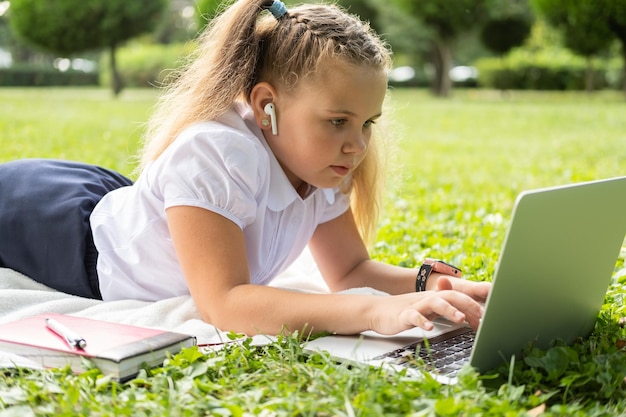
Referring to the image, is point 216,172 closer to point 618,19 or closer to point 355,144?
point 355,144

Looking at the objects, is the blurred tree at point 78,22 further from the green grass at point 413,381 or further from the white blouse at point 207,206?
the white blouse at point 207,206

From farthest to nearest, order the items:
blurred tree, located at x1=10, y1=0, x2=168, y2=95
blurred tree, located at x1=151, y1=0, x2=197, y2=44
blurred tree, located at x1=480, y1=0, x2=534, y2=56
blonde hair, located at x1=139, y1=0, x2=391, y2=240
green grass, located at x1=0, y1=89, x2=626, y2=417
Answer: blurred tree, located at x1=151, y1=0, x2=197, y2=44 < blurred tree, located at x1=480, y1=0, x2=534, y2=56 < blurred tree, located at x1=10, y1=0, x2=168, y2=95 < blonde hair, located at x1=139, y1=0, x2=391, y2=240 < green grass, located at x1=0, y1=89, x2=626, y2=417

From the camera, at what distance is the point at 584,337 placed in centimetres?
227

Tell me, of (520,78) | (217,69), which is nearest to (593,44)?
(520,78)

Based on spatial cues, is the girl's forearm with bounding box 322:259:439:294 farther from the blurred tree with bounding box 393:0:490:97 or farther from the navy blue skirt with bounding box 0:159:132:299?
the blurred tree with bounding box 393:0:490:97

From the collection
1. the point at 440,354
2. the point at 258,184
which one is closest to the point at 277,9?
the point at 258,184

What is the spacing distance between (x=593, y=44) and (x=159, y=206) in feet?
58.2

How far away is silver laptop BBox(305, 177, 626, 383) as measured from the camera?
1.73 m

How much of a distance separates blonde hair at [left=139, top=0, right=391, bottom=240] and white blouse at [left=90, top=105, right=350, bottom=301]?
3.6 inches

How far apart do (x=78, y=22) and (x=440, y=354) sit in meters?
19.6

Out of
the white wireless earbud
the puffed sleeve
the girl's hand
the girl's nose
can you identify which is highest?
the white wireless earbud

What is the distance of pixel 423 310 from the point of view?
1.96 m

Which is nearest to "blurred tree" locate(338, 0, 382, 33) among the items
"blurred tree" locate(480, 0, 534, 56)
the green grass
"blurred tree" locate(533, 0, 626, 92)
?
"blurred tree" locate(480, 0, 534, 56)

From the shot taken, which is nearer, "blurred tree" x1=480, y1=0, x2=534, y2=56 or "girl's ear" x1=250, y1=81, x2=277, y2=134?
"girl's ear" x1=250, y1=81, x2=277, y2=134
